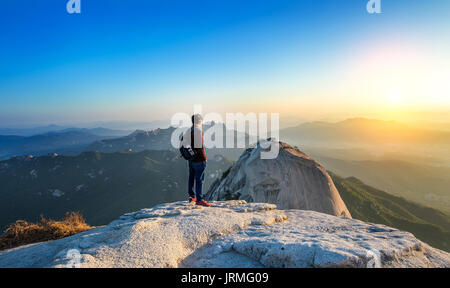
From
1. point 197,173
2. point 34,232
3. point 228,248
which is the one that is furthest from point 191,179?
point 34,232

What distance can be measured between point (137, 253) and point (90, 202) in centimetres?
21696

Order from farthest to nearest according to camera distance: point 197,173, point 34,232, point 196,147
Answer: point 197,173
point 196,147
point 34,232

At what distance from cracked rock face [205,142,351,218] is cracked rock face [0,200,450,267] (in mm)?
10061

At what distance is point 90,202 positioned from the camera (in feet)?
592

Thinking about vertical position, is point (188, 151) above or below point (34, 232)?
above

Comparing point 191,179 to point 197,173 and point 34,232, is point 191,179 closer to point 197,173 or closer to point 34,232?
point 197,173

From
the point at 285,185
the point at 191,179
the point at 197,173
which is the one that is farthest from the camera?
the point at 285,185

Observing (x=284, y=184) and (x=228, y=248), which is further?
(x=284, y=184)

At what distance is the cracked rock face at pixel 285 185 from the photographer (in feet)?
58.7

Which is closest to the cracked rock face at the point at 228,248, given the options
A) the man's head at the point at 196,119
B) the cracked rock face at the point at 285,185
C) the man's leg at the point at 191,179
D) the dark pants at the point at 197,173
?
the dark pants at the point at 197,173

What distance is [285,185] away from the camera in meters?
18.6

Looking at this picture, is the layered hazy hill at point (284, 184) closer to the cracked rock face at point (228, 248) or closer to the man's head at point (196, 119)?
the cracked rock face at point (228, 248)

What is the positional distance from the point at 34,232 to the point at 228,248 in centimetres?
933
